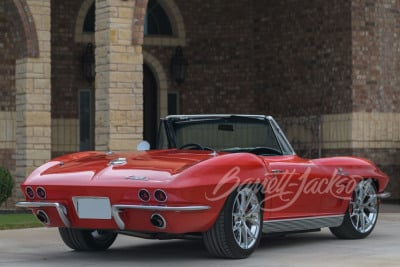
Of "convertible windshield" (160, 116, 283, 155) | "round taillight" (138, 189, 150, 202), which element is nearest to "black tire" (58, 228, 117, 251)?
"convertible windshield" (160, 116, 283, 155)

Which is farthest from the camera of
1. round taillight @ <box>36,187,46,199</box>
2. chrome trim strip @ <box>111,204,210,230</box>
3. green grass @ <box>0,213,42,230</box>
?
green grass @ <box>0,213,42,230</box>

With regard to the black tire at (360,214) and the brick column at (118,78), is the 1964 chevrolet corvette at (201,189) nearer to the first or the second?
the black tire at (360,214)

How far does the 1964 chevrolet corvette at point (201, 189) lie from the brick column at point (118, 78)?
5.36m

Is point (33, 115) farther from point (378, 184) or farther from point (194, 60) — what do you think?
point (378, 184)

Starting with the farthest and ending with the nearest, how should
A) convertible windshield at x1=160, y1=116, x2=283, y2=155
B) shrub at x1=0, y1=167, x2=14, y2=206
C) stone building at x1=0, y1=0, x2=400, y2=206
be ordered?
stone building at x1=0, y1=0, x2=400, y2=206
shrub at x1=0, y1=167, x2=14, y2=206
convertible windshield at x1=160, y1=116, x2=283, y2=155

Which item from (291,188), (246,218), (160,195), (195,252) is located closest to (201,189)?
(160,195)

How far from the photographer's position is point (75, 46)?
69.1ft

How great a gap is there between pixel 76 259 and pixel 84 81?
1162cm

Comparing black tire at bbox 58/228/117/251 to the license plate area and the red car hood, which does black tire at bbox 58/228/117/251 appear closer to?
the red car hood

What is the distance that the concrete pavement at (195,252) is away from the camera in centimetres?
938

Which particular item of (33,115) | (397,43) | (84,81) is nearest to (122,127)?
(33,115)

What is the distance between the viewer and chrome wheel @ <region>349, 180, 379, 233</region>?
1148cm

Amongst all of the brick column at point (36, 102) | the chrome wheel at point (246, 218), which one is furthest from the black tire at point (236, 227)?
the brick column at point (36, 102)

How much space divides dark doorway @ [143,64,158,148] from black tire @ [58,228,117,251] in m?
11.4
